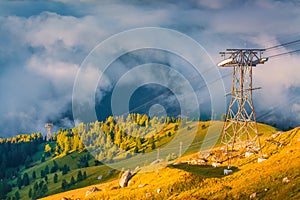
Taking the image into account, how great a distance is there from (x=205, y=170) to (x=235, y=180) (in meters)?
13.3

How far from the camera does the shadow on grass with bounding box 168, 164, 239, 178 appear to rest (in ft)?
253

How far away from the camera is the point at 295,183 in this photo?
58.3 meters

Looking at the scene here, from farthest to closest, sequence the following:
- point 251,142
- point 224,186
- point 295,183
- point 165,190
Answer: point 251,142 → point 165,190 → point 224,186 → point 295,183

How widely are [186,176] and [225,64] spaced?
22822 millimetres

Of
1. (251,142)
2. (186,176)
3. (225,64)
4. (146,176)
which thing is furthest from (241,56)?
(146,176)

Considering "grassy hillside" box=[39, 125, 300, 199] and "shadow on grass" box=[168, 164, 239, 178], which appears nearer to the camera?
"grassy hillside" box=[39, 125, 300, 199]

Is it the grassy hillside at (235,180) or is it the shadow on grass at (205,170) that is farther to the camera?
the shadow on grass at (205,170)

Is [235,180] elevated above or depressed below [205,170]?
below

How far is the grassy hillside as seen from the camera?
61156 mm

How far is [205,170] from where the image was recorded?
83000 mm

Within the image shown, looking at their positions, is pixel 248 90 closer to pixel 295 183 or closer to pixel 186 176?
pixel 186 176

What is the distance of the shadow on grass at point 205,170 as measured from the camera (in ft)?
253

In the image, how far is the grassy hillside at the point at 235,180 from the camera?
201 feet

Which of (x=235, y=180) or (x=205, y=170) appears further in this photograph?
(x=205, y=170)
